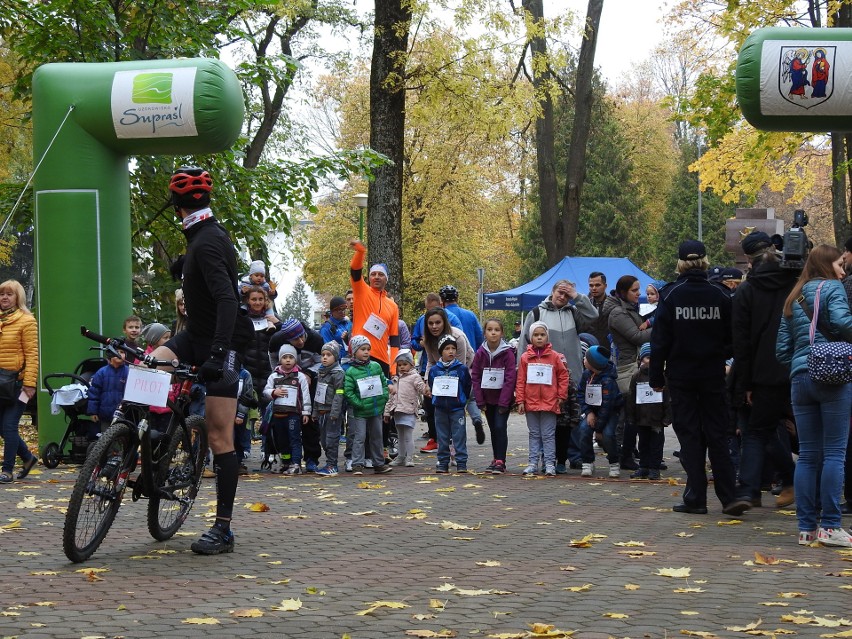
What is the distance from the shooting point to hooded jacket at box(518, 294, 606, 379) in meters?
13.7

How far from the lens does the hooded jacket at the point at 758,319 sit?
379 inches

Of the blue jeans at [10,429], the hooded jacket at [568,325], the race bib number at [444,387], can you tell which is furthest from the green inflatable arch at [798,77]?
the blue jeans at [10,429]

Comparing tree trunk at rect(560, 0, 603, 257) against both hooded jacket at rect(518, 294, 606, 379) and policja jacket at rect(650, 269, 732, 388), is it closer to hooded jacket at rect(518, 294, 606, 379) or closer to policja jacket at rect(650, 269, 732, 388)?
hooded jacket at rect(518, 294, 606, 379)

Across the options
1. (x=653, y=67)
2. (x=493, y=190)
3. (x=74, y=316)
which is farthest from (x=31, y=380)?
(x=653, y=67)

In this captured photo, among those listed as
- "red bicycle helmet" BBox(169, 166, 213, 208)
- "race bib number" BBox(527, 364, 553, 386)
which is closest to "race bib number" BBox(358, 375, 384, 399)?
"race bib number" BBox(527, 364, 553, 386)

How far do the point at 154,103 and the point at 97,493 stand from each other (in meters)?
6.84

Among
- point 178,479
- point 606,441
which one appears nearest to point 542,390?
point 606,441

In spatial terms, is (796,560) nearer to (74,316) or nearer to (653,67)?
(74,316)

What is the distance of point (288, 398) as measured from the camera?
41.6 feet

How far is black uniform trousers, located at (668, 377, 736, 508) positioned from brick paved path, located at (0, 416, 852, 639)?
0.24m

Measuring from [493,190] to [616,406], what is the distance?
1923 inches

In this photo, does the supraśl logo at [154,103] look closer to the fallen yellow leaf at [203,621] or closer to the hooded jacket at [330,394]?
the hooded jacket at [330,394]

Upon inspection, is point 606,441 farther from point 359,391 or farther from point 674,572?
point 674,572

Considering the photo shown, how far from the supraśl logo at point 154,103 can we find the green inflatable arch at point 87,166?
0.5 inches
